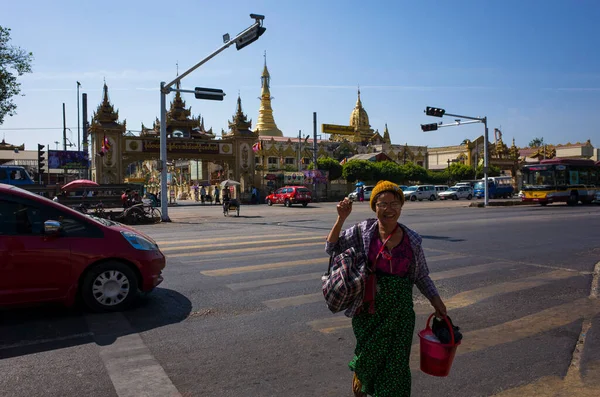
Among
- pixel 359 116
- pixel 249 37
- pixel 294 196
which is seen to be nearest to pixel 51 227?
pixel 249 37

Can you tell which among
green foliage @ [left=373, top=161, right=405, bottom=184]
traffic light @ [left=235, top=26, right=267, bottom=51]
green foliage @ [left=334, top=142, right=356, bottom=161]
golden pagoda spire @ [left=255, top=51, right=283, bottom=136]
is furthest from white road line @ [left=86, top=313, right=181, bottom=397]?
golden pagoda spire @ [left=255, top=51, right=283, bottom=136]

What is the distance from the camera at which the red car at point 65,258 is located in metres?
5.17

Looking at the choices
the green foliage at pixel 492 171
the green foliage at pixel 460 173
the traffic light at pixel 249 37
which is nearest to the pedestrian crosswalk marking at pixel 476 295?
the traffic light at pixel 249 37

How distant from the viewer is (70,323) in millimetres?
5258

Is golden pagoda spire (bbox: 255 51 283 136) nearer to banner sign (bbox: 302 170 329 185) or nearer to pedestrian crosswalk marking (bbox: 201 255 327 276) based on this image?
banner sign (bbox: 302 170 329 185)

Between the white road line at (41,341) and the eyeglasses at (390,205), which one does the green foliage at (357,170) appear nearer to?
the white road line at (41,341)

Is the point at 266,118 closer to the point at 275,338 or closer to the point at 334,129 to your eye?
the point at 334,129

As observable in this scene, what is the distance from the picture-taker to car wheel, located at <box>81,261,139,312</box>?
5.57 m

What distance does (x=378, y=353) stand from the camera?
288 cm

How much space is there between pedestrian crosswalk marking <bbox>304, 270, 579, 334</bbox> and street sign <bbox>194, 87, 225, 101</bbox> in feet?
40.7

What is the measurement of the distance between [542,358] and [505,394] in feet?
3.12

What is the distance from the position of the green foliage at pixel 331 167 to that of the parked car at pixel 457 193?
1144cm

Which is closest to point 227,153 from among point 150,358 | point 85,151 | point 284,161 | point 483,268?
point 85,151

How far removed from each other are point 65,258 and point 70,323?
710mm
